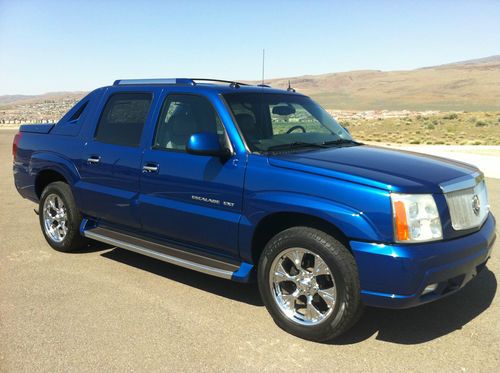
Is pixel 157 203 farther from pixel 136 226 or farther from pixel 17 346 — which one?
pixel 17 346

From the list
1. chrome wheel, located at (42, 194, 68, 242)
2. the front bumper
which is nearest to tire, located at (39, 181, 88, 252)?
chrome wheel, located at (42, 194, 68, 242)

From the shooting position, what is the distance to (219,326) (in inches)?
156

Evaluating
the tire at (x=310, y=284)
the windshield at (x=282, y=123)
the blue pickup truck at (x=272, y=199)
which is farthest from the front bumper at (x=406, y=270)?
the windshield at (x=282, y=123)

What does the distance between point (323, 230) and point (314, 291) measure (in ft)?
1.54

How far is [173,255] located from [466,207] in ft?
8.17

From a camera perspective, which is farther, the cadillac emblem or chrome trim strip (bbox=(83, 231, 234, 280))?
chrome trim strip (bbox=(83, 231, 234, 280))

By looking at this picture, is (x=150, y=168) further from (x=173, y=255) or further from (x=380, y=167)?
(x=380, y=167)

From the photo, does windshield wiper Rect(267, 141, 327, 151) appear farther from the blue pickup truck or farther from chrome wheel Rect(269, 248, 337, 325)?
chrome wheel Rect(269, 248, 337, 325)

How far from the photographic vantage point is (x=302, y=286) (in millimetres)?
3801

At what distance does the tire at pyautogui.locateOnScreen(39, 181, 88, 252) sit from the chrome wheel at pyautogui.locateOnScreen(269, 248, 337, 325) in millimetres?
2817

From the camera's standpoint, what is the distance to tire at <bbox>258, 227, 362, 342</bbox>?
11.6 feet

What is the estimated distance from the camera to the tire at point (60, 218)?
5.66 m

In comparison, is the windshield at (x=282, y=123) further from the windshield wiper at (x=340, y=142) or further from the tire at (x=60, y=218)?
the tire at (x=60, y=218)

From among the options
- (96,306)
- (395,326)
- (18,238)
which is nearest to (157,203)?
(96,306)
